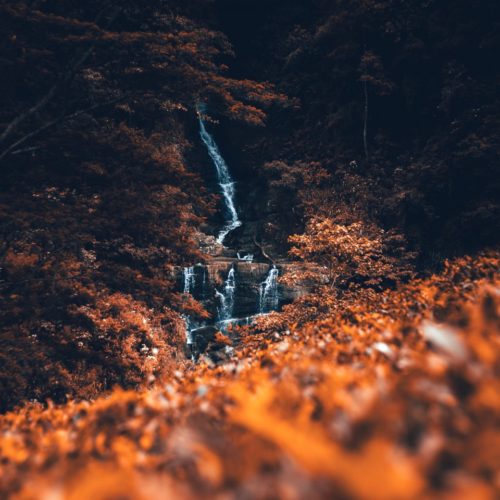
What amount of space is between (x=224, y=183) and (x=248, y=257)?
234 inches

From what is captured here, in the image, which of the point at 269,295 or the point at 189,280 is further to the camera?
the point at 189,280

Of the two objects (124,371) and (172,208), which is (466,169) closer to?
(172,208)

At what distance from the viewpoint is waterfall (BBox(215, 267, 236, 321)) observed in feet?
47.6

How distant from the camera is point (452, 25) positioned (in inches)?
619

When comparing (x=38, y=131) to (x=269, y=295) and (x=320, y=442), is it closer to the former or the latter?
(x=320, y=442)

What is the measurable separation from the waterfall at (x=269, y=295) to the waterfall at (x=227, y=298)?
3.47ft

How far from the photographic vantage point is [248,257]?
667 inches

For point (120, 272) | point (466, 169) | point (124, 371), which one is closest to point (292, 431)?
point (120, 272)

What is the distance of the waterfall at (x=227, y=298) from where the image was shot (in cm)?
1451

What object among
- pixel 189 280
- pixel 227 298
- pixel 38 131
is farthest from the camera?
pixel 189 280

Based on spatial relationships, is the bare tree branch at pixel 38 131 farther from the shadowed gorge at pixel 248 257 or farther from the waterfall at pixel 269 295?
the waterfall at pixel 269 295

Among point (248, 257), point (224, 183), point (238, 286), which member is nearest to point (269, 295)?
point (238, 286)

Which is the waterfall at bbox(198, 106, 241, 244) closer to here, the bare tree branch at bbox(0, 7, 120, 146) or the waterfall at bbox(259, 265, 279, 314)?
the waterfall at bbox(259, 265, 279, 314)

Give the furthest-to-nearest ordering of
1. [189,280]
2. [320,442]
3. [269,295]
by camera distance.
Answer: [189,280]
[269,295]
[320,442]
